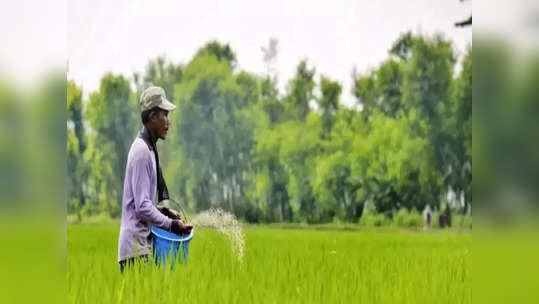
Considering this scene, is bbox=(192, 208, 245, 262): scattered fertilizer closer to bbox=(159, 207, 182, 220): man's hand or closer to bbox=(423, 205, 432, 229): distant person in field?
bbox=(159, 207, 182, 220): man's hand

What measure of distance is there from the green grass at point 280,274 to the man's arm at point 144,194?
0.23m

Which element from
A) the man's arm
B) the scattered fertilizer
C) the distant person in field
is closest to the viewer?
the man's arm

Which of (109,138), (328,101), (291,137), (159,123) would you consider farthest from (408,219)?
(159,123)

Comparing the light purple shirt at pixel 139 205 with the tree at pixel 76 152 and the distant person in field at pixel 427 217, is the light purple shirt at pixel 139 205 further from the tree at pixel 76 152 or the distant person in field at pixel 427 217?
the distant person in field at pixel 427 217

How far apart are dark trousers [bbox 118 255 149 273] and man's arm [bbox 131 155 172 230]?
0.18m

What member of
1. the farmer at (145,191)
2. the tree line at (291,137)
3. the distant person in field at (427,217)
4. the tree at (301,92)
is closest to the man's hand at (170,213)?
the farmer at (145,191)

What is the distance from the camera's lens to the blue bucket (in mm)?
2553

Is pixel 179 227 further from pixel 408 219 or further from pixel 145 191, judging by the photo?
pixel 408 219

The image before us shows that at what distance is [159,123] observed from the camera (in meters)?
2.63

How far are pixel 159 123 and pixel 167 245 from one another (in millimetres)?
524

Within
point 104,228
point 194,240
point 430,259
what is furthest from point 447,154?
point 104,228

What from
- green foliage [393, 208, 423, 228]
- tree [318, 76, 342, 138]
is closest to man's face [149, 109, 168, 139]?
tree [318, 76, 342, 138]

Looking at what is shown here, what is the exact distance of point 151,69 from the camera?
3908 millimetres

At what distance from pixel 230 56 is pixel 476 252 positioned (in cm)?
278
